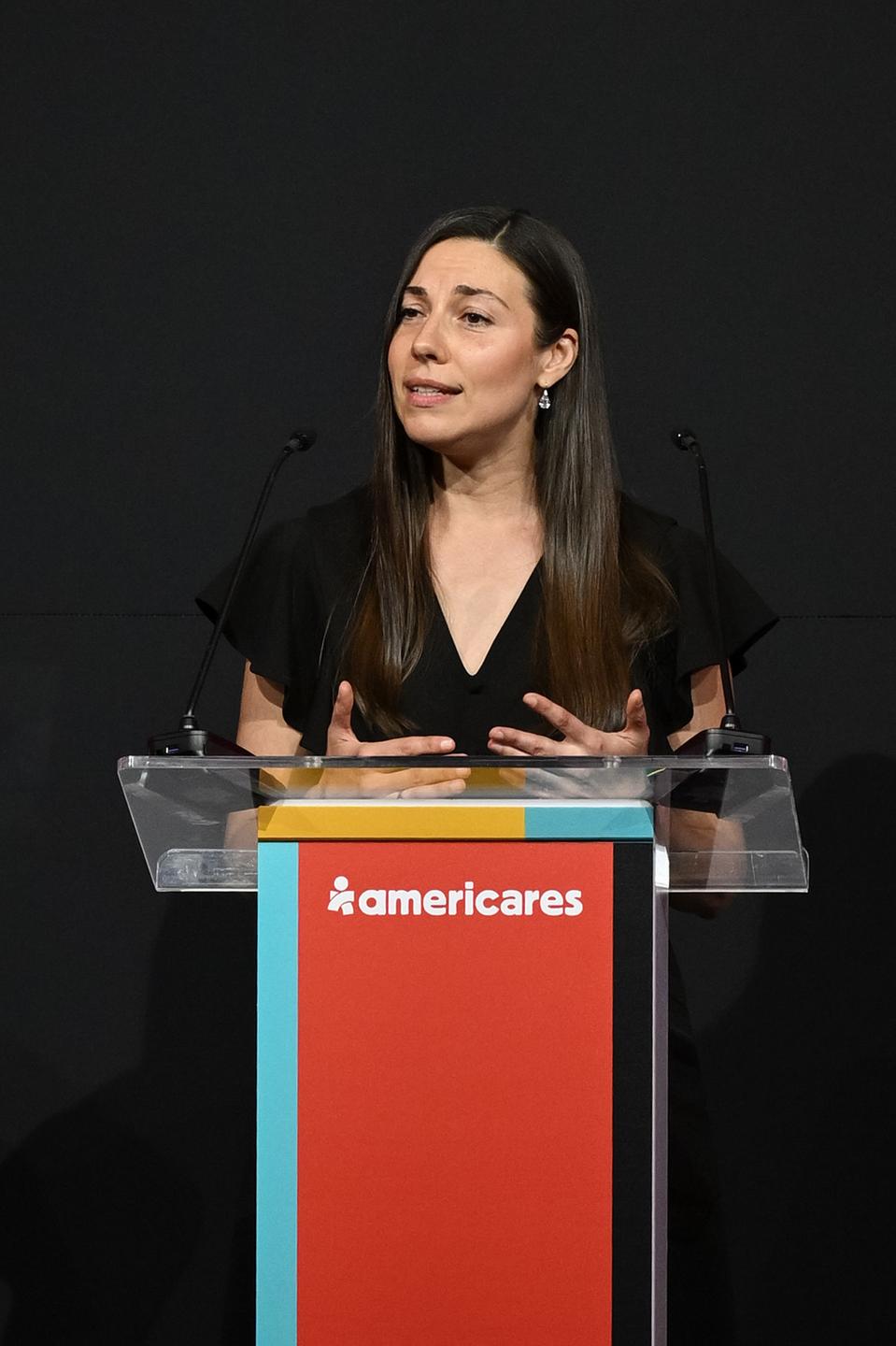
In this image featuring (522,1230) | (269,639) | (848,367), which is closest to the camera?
(522,1230)

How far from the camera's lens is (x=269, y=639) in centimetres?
212

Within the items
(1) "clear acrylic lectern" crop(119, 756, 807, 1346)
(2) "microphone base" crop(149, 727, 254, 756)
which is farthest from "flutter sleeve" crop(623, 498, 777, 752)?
(1) "clear acrylic lectern" crop(119, 756, 807, 1346)

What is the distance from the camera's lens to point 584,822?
4.11 ft

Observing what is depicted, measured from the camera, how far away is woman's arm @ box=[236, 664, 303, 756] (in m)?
2.14

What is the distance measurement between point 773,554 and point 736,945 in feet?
2.18

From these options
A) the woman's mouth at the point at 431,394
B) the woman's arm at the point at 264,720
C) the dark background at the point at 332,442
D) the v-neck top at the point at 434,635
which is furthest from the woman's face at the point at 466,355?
the dark background at the point at 332,442

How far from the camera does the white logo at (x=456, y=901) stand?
1.25 meters

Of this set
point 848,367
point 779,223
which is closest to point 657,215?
point 779,223

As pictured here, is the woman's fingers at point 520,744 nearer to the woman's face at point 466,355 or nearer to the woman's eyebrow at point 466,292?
the woman's face at point 466,355

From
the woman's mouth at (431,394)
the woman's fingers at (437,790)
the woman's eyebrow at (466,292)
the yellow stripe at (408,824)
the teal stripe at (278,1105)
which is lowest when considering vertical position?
the teal stripe at (278,1105)

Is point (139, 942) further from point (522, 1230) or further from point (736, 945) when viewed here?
point (522, 1230)

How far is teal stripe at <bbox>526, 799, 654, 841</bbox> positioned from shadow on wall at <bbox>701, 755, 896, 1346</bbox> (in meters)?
1.70

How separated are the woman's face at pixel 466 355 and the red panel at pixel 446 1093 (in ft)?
3.07

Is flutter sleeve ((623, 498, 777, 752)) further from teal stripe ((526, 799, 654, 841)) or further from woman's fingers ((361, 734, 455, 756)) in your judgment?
teal stripe ((526, 799, 654, 841))
